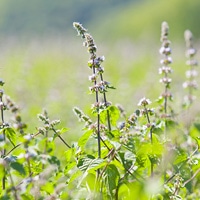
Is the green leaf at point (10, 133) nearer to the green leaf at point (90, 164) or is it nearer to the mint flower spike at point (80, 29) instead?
the green leaf at point (90, 164)

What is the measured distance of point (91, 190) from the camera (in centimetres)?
360

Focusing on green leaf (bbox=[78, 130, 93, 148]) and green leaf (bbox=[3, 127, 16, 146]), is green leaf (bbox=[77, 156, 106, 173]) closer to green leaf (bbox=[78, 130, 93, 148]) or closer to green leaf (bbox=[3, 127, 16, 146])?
green leaf (bbox=[78, 130, 93, 148])

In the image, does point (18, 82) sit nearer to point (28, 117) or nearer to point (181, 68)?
point (28, 117)

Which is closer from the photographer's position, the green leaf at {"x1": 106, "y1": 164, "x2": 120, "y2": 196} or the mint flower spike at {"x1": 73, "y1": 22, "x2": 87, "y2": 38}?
the green leaf at {"x1": 106, "y1": 164, "x2": 120, "y2": 196}

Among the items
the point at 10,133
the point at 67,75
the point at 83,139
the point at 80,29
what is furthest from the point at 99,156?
the point at 67,75

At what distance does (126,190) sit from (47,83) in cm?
1194

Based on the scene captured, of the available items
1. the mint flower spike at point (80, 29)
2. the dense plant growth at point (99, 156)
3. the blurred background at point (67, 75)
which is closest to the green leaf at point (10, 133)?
the dense plant growth at point (99, 156)

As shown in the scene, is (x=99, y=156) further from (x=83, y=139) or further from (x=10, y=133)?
(x=10, y=133)

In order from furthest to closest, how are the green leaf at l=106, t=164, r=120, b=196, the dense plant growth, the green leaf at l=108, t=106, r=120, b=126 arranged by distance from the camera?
the green leaf at l=108, t=106, r=120, b=126, the green leaf at l=106, t=164, r=120, b=196, the dense plant growth

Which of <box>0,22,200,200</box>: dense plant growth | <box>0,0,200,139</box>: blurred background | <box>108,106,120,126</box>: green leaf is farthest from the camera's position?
<box>0,0,200,139</box>: blurred background

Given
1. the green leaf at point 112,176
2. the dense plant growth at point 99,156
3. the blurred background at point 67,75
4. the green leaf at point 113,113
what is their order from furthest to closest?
the blurred background at point 67,75, the green leaf at point 113,113, the green leaf at point 112,176, the dense plant growth at point 99,156

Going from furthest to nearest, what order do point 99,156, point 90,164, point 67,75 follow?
1. point 67,75
2. point 99,156
3. point 90,164

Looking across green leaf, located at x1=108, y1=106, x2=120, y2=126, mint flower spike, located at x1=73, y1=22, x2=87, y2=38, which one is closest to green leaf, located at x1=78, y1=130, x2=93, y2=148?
green leaf, located at x1=108, y1=106, x2=120, y2=126

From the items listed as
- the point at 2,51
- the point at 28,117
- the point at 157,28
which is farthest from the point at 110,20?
the point at 28,117
